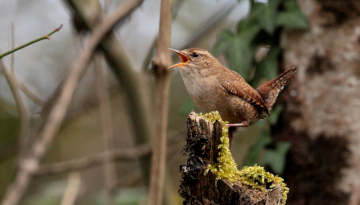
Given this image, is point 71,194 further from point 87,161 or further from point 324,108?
point 324,108

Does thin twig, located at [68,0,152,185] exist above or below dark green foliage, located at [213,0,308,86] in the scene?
below

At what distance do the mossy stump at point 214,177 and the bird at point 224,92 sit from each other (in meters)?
1.14

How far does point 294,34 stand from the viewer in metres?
4.07

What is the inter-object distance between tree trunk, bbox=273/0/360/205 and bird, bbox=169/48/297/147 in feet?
1.78

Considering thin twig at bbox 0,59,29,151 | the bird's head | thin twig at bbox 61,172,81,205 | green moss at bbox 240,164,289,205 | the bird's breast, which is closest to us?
green moss at bbox 240,164,289,205

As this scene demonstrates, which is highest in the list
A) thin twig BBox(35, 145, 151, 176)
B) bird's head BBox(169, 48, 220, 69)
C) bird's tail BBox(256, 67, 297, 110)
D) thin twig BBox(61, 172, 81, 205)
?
bird's head BBox(169, 48, 220, 69)

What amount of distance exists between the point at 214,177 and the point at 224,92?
151 centimetres

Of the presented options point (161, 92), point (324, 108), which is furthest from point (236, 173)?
point (324, 108)

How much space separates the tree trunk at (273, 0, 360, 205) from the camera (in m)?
3.71

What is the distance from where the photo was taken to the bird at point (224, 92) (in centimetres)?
318

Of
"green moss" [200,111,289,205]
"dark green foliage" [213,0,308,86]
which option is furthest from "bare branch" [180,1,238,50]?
"green moss" [200,111,289,205]

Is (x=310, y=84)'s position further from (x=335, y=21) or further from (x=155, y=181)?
(x=155, y=181)

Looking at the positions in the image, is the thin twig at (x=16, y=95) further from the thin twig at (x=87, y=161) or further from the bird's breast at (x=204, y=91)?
the bird's breast at (x=204, y=91)

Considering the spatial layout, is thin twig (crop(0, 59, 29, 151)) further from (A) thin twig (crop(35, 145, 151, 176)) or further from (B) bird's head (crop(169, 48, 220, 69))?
(B) bird's head (crop(169, 48, 220, 69))
